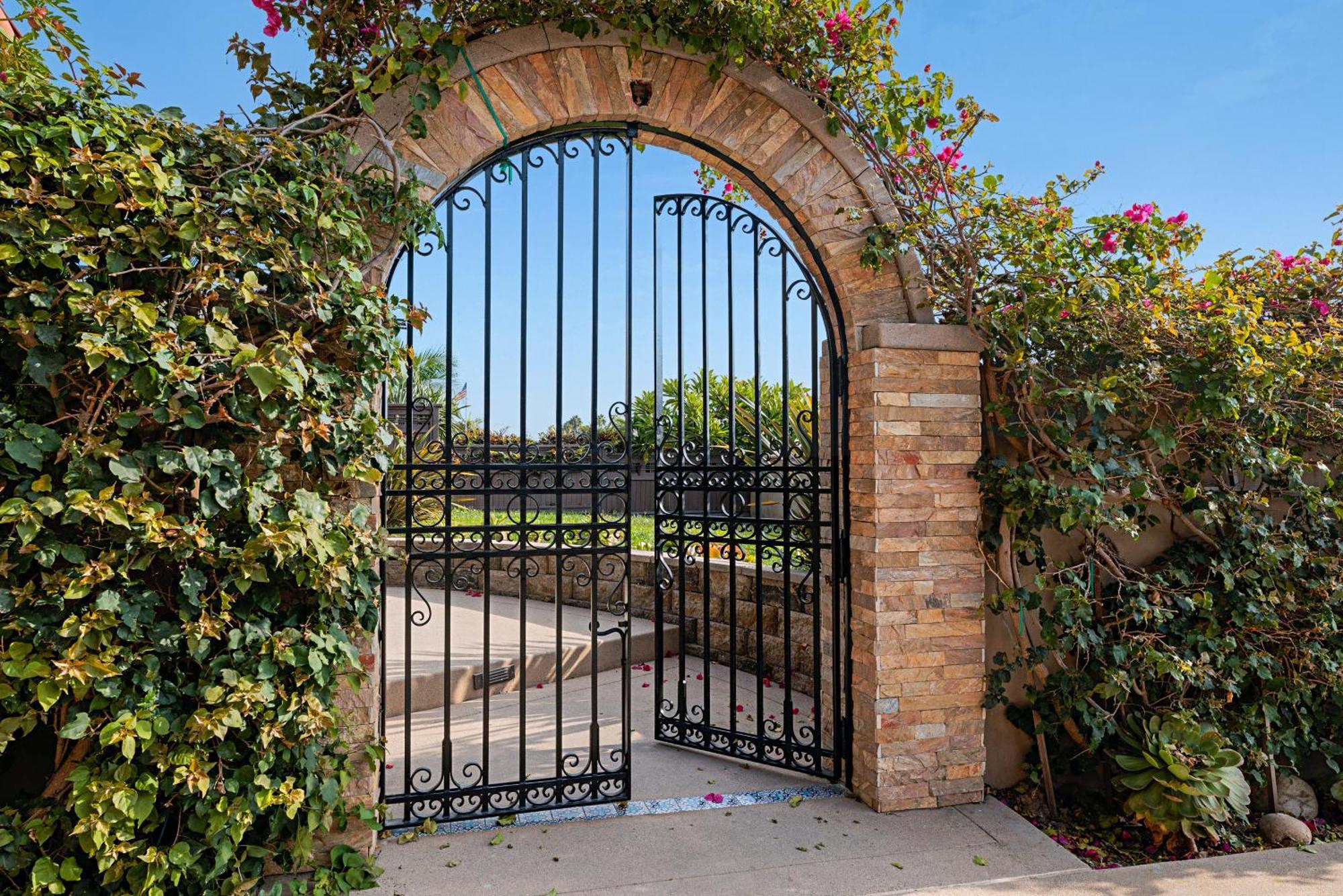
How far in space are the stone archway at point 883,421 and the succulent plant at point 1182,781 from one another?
661 mm

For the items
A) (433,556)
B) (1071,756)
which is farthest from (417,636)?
(1071,756)

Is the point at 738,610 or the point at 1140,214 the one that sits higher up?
the point at 1140,214

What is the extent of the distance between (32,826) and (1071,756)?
4279mm

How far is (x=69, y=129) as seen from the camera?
2279 millimetres

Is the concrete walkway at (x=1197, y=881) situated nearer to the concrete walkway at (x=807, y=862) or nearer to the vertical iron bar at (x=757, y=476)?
A: the concrete walkway at (x=807, y=862)

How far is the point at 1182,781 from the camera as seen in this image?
128 inches

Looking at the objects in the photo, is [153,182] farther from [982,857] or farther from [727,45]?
[982,857]

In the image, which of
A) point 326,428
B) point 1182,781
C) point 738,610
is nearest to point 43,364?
point 326,428

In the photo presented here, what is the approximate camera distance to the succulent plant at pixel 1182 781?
3.19m

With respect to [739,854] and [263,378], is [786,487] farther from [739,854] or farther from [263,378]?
[263,378]

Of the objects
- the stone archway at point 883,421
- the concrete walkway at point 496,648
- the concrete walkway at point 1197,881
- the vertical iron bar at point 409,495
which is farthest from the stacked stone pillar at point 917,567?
the vertical iron bar at point 409,495

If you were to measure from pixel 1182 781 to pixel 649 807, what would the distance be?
2366 mm

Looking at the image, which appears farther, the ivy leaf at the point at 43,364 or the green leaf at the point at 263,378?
the green leaf at the point at 263,378

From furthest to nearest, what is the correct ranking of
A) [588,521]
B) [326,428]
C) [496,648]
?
[496,648]
[588,521]
[326,428]
